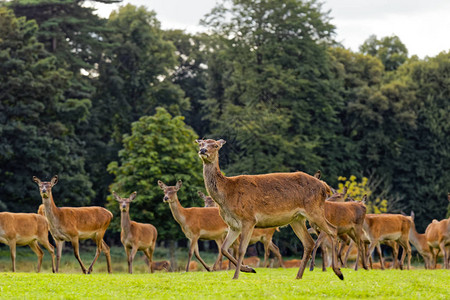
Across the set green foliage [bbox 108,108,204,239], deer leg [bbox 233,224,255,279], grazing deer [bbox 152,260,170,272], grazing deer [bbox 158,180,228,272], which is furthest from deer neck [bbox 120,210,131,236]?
green foliage [bbox 108,108,204,239]

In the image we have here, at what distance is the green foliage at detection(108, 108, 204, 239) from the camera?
3456 centimetres

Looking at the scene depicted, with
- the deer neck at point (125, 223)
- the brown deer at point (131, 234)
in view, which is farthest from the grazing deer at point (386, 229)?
the deer neck at point (125, 223)

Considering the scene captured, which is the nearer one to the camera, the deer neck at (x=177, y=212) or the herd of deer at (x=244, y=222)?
the herd of deer at (x=244, y=222)

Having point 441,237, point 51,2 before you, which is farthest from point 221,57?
point 441,237

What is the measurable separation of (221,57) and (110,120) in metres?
8.60

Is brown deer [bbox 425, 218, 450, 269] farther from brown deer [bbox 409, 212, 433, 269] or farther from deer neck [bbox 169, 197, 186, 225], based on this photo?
deer neck [bbox 169, 197, 186, 225]

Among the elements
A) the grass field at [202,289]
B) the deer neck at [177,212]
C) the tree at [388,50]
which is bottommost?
the deer neck at [177,212]

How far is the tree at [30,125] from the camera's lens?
36031 mm

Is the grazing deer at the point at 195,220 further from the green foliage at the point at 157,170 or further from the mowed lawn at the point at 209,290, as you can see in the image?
the green foliage at the point at 157,170

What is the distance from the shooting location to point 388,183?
4916 centimetres

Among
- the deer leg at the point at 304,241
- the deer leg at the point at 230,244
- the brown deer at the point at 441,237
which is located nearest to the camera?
the deer leg at the point at 230,244

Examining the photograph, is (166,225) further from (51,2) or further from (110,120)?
(51,2)

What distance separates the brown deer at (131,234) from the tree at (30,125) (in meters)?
15.0

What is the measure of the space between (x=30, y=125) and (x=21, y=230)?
17.7m
